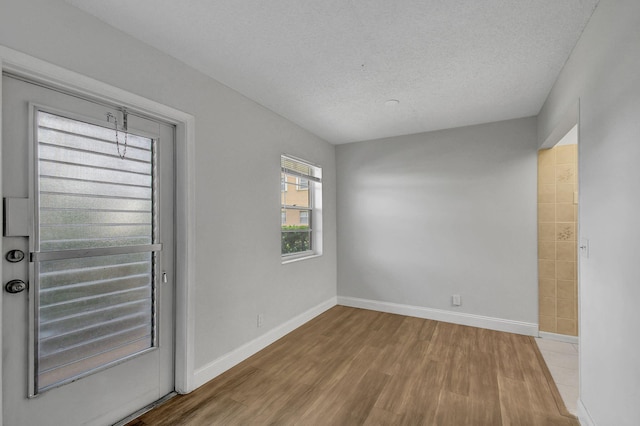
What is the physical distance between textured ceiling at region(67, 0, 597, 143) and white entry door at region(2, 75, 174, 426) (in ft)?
2.23

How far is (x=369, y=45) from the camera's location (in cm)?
203

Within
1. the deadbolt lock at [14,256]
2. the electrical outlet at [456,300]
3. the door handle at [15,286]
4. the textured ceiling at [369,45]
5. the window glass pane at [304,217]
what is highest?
the textured ceiling at [369,45]

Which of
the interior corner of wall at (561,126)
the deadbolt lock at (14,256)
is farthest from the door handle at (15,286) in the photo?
the interior corner of wall at (561,126)

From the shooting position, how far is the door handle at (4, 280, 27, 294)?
1469mm

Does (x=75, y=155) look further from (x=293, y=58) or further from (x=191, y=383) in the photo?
(x=191, y=383)

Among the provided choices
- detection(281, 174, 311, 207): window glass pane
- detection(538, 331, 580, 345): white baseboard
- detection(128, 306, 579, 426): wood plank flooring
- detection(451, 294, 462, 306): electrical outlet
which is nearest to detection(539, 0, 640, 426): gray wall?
detection(128, 306, 579, 426): wood plank flooring

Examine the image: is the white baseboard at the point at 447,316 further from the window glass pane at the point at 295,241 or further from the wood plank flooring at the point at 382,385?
the window glass pane at the point at 295,241

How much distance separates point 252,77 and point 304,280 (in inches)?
98.4

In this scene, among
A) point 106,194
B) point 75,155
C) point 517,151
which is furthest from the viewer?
point 517,151

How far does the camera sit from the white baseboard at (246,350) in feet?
7.82

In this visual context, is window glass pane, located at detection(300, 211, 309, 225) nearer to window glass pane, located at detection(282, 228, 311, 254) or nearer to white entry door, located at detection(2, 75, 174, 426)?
window glass pane, located at detection(282, 228, 311, 254)

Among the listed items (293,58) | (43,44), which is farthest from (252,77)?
(43,44)

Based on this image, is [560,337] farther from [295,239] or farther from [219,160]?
[219,160]

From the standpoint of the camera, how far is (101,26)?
1.77 m
